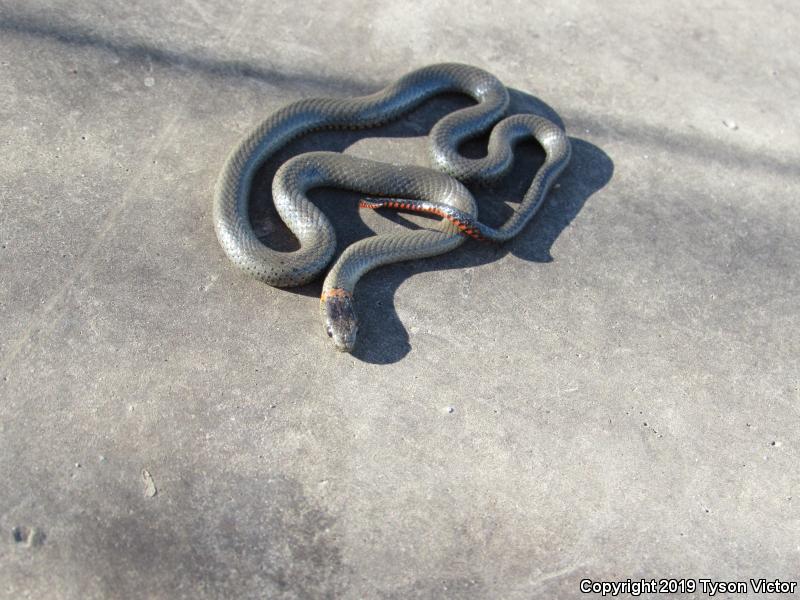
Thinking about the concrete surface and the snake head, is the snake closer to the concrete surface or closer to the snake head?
the snake head

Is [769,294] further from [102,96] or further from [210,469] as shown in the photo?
[102,96]

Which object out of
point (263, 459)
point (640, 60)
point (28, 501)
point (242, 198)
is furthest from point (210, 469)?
point (640, 60)

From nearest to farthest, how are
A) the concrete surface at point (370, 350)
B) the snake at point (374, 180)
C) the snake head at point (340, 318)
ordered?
the concrete surface at point (370, 350)
the snake head at point (340, 318)
the snake at point (374, 180)
